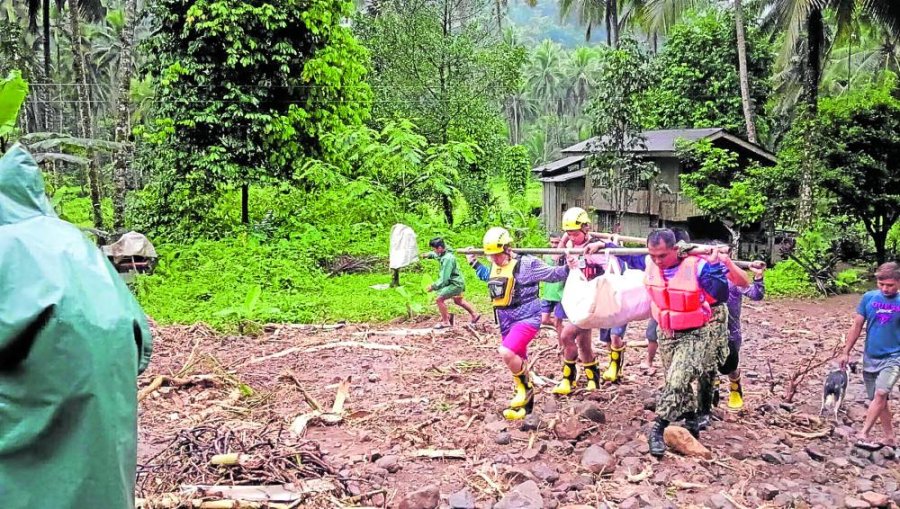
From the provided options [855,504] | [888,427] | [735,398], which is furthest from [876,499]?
[735,398]

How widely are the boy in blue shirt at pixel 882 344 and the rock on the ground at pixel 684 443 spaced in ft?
4.44

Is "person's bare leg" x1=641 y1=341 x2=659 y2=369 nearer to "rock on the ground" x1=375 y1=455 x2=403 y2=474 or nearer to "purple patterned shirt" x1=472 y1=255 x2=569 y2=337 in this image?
A: "purple patterned shirt" x1=472 y1=255 x2=569 y2=337

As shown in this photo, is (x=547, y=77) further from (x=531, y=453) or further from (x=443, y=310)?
(x=531, y=453)

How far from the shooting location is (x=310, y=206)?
18734 mm

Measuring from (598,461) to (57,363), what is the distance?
4.17 m

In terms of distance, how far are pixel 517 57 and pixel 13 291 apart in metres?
17.9

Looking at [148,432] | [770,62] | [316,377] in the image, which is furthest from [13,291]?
[770,62]

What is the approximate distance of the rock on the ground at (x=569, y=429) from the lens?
6258mm

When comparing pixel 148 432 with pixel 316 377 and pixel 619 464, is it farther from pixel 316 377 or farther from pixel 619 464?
pixel 619 464

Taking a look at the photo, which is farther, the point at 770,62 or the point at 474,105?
the point at 770,62

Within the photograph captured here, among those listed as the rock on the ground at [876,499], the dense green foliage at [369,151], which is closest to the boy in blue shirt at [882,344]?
the rock on the ground at [876,499]

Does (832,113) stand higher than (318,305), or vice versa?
(832,113)

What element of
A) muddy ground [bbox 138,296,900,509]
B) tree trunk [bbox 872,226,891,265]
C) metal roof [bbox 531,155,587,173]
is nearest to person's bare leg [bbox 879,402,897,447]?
muddy ground [bbox 138,296,900,509]

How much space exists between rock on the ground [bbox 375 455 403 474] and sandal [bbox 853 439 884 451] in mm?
3655
